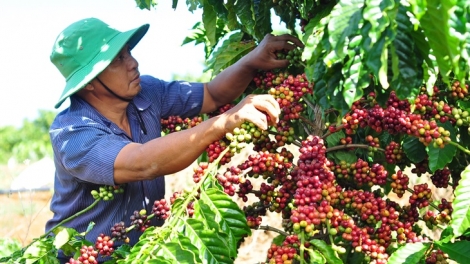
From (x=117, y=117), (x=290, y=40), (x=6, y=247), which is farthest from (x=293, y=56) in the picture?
(x=6, y=247)

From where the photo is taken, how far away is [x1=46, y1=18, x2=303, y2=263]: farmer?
8.05 ft

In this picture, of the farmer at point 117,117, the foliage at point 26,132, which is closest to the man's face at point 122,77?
the farmer at point 117,117

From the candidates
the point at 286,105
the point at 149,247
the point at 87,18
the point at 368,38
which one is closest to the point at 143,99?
the point at 87,18

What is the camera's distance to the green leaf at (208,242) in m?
1.92

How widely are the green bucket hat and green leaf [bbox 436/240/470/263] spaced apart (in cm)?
153

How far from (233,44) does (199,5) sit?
8.8 inches

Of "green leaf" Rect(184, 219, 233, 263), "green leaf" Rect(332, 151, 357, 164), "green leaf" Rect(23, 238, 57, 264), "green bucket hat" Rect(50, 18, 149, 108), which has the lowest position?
"green leaf" Rect(23, 238, 57, 264)

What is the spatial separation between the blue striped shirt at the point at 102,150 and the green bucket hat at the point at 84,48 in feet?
0.41

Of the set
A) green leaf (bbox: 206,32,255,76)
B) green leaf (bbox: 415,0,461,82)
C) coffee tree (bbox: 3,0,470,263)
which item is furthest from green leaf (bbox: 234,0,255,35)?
green leaf (bbox: 415,0,461,82)

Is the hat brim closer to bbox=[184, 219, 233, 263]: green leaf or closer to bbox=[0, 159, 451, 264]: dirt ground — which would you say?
bbox=[0, 159, 451, 264]: dirt ground

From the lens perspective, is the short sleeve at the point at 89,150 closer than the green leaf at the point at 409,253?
No

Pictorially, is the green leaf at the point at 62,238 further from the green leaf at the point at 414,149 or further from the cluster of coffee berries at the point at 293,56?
the green leaf at the point at 414,149

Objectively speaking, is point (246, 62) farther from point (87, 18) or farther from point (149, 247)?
point (149, 247)

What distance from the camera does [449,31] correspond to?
1.37 meters
